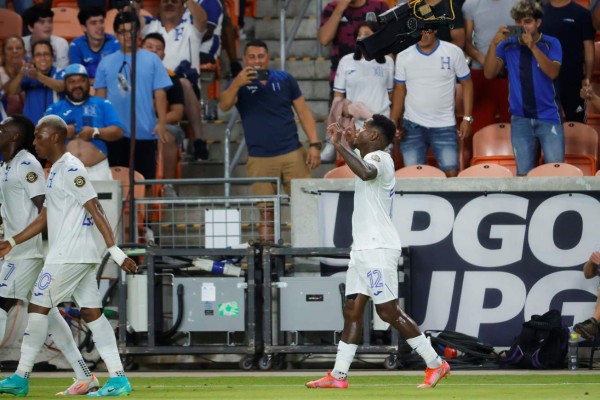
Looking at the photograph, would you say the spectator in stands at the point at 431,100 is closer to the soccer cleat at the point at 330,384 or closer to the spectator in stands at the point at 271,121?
the spectator in stands at the point at 271,121

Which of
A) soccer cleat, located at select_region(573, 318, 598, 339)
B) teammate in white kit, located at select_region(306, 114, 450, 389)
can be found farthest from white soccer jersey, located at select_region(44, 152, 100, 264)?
soccer cleat, located at select_region(573, 318, 598, 339)

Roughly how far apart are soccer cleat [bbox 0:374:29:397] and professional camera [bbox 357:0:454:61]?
4.41 m

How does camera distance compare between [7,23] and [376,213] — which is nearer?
[376,213]

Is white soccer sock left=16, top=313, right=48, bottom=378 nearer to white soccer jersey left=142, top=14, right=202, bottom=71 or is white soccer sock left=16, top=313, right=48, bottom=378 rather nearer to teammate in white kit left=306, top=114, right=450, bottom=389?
teammate in white kit left=306, top=114, right=450, bottom=389

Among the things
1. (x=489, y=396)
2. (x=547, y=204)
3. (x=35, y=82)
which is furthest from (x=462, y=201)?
(x=35, y=82)

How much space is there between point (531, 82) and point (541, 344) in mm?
3144

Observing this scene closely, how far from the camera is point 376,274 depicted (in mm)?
10242

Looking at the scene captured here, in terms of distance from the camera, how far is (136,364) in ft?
43.8

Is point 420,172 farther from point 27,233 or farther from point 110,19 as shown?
point 110,19

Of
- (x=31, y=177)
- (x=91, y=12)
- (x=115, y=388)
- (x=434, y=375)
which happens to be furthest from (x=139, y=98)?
(x=434, y=375)

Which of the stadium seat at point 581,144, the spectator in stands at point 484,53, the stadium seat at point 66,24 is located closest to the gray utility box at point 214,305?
the spectator in stands at point 484,53

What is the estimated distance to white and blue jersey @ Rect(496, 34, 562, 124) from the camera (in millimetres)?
14133

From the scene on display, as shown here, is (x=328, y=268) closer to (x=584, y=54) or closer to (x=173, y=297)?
(x=173, y=297)

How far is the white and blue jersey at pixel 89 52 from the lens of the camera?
53.2 feet
